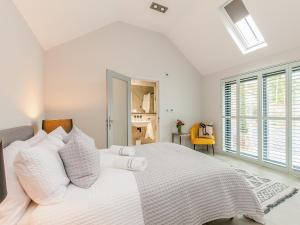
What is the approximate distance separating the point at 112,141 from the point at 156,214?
7.70 feet

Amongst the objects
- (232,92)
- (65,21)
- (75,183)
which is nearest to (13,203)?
(75,183)

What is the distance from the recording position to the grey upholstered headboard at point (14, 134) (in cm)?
144

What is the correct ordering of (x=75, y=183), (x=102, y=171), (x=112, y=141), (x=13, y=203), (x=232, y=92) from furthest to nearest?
(x=232, y=92), (x=112, y=141), (x=102, y=171), (x=75, y=183), (x=13, y=203)

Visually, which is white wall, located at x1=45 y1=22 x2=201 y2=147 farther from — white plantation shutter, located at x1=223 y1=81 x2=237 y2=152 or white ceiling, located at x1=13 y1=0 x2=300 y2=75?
white plantation shutter, located at x1=223 y1=81 x2=237 y2=152

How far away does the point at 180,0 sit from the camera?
10.7 ft

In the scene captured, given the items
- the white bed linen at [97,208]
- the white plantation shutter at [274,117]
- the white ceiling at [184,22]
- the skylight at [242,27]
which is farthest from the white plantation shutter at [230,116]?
the white bed linen at [97,208]

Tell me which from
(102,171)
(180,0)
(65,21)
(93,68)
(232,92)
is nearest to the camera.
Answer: (102,171)

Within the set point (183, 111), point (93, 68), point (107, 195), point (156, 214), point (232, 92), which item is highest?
point (93, 68)

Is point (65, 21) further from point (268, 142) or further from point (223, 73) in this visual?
Answer: point (268, 142)

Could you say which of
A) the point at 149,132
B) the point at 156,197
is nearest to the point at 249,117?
the point at 149,132

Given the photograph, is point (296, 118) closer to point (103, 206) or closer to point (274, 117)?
point (274, 117)

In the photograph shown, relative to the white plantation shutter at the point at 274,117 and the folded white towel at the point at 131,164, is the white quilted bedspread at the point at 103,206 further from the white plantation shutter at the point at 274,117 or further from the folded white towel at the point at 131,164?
the white plantation shutter at the point at 274,117

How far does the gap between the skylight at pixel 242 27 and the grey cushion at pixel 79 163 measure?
3.58 meters

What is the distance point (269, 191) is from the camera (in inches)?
97.3
